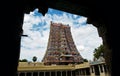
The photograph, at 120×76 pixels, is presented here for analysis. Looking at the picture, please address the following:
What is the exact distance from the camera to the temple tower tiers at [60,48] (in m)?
44.8

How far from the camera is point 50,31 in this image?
183ft

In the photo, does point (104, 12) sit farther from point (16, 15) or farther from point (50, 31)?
point (50, 31)

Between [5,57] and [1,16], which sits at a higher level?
[1,16]

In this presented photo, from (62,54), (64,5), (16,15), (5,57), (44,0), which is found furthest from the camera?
(62,54)

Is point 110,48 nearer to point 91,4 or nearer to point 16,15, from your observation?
point 91,4

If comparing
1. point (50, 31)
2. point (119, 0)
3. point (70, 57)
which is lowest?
point (70, 57)

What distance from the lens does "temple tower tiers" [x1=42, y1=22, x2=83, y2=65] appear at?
4475 cm

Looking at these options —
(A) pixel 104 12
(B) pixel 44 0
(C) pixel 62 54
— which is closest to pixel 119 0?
(A) pixel 104 12

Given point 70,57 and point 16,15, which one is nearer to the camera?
point 16,15

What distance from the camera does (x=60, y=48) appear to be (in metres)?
50.4

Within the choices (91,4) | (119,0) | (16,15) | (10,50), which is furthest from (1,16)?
(119,0)

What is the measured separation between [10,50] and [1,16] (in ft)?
1.30

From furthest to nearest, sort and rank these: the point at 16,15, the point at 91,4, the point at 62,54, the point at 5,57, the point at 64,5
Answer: the point at 62,54 → the point at 91,4 → the point at 64,5 → the point at 16,15 → the point at 5,57

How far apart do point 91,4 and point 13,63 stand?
5.46 ft
